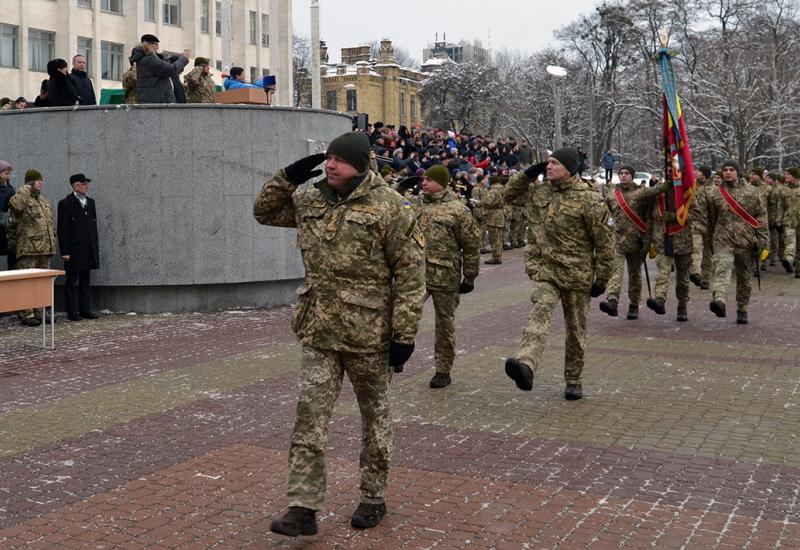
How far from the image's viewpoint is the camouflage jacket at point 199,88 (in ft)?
56.5

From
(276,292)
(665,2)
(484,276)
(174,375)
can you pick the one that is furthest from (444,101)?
(174,375)

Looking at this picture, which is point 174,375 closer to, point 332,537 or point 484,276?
point 332,537

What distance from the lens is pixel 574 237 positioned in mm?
8984

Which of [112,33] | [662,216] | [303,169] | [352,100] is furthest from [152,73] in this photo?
[352,100]

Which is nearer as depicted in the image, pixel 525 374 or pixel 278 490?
pixel 278 490

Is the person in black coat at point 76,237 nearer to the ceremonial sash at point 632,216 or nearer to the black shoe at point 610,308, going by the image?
the black shoe at point 610,308

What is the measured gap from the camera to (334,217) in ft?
18.4

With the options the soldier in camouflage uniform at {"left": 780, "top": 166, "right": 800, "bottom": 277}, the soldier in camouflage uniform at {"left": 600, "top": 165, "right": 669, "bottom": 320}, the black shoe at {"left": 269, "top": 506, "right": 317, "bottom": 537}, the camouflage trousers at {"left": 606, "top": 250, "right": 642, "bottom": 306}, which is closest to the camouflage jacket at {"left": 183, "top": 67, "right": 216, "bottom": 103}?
the soldier in camouflage uniform at {"left": 600, "top": 165, "right": 669, "bottom": 320}

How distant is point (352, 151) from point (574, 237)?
3842 millimetres

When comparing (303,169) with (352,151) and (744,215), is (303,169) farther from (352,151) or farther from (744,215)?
(744,215)

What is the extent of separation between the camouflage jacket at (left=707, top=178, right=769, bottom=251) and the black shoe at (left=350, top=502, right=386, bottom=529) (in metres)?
9.29

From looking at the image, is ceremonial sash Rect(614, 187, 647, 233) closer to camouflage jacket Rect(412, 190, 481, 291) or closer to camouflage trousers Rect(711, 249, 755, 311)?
camouflage trousers Rect(711, 249, 755, 311)

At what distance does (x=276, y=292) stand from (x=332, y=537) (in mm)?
10861

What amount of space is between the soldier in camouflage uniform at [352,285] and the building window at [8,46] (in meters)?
49.6
